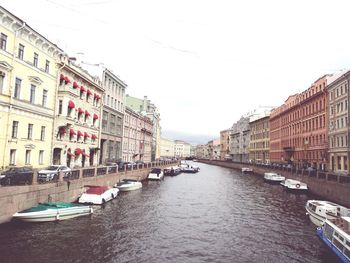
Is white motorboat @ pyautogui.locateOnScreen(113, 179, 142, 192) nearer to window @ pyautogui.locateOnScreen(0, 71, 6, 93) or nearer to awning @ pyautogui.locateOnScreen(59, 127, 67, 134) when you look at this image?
awning @ pyautogui.locateOnScreen(59, 127, 67, 134)

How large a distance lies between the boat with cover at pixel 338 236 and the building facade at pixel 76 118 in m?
33.3

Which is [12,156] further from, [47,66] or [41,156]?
[47,66]

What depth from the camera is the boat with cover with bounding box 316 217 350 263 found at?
1562 centimetres

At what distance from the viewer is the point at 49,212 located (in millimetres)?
21750

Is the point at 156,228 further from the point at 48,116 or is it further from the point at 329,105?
the point at 329,105

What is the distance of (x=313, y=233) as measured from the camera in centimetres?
2241

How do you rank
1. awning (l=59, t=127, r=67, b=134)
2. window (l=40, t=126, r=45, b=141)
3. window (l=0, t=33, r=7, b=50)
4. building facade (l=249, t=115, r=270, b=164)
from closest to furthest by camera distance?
1. window (l=0, t=33, r=7, b=50)
2. window (l=40, t=126, r=45, b=141)
3. awning (l=59, t=127, r=67, b=134)
4. building facade (l=249, t=115, r=270, b=164)

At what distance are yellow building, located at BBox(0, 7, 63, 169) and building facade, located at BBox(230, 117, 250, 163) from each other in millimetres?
105597

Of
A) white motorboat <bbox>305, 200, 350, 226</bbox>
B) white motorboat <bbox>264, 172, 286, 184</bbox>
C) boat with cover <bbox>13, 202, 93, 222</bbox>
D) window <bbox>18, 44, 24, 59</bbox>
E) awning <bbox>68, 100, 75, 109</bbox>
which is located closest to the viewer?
boat with cover <bbox>13, 202, 93, 222</bbox>

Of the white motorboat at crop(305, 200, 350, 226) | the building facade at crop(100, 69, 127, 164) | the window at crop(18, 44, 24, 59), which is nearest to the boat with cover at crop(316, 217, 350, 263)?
the white motorboat at crop(305, 200, 350, 226)

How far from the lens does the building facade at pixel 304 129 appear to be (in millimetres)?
62287

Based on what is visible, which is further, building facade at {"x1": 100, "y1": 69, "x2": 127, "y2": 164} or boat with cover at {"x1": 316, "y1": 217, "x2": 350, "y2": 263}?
building facade at {"x1": 100, "y1": 69, "x2": 127, "y2": 164}

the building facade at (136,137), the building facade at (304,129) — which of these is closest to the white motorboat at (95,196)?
the building facade at (136,137)

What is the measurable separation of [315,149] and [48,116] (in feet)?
174
